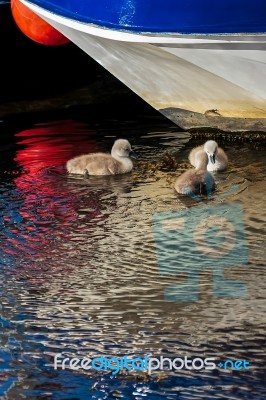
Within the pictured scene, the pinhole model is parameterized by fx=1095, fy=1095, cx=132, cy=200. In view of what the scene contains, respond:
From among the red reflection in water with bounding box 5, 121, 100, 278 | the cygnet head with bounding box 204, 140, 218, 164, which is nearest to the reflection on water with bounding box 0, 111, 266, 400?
the red reflection in water with bounding box 5, 121, 100, 278

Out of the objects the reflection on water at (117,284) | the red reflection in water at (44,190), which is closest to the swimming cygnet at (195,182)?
the reflection on water at (117,284)

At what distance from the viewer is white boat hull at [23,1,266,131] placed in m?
7.38

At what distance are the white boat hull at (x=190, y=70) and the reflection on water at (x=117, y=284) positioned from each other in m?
0.36

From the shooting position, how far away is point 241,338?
5.06 metres

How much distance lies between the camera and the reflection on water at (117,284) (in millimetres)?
4750

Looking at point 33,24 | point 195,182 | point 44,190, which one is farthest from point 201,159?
point 33,24

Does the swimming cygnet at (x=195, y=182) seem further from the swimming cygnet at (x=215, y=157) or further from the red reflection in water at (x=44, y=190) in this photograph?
the red reflection in water at (x=44, y=190)

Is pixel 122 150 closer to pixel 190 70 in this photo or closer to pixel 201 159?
pixel 201 159

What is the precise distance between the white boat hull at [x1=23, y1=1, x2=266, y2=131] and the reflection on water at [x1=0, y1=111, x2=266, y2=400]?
0.36m

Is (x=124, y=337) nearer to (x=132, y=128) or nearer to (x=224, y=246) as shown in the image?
(x=224, y=246)

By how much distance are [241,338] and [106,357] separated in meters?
0.64

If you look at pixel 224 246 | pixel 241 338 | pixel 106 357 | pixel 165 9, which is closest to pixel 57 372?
pixel 106 357

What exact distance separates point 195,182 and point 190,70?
111 cm

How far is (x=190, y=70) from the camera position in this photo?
7797mm
